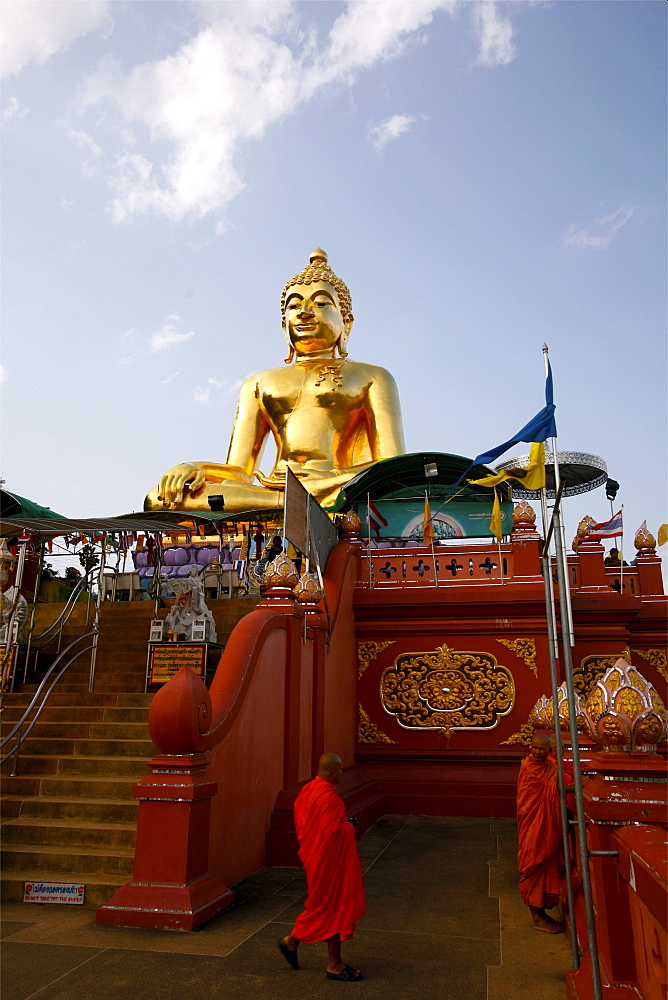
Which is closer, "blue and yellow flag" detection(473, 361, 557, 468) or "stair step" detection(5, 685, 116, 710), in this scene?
"blue and yellow flag" detection(473, 361, 557, 468)

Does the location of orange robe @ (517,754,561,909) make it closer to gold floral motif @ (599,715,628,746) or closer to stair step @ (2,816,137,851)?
gold floral motif @ (599,715,628,746)

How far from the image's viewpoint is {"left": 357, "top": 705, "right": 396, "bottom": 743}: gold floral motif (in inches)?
373

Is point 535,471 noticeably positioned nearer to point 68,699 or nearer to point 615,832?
point 615,832

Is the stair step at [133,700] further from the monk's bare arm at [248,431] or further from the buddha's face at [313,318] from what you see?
the buddha's face at [313,318]

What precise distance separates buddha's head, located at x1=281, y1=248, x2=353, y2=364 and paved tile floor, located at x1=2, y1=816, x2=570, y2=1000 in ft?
41.5

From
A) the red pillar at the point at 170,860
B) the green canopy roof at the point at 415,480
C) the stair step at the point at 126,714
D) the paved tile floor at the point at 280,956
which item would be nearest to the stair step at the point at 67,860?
the paved tile floor at the point at 280,956

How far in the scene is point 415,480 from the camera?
12.8 metres

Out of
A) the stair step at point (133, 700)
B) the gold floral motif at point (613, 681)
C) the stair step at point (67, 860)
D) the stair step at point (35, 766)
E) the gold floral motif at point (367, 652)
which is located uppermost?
the gold floral motif at point (367, 652)

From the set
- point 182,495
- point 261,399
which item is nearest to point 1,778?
point 182,495

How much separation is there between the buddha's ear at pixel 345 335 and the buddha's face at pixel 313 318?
Result: 214 mm

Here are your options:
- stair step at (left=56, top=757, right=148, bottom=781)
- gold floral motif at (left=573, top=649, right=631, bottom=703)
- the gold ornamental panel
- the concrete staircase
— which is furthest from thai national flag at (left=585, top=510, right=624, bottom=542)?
stair step at (left=56, top=757, right=148, bottom=781)

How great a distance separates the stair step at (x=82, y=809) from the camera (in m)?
5.73

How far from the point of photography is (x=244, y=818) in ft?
19.1

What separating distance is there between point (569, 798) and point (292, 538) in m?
3.84
